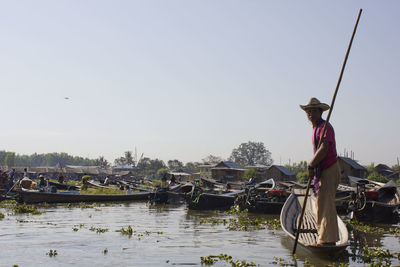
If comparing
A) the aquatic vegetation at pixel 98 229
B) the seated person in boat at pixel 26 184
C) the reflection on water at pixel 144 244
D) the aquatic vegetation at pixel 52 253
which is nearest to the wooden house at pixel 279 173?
the seated person in boat at pixel 26 184

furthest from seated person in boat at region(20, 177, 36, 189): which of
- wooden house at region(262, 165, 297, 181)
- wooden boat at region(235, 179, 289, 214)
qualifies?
wooden house at region(262, 165, 297, 181)

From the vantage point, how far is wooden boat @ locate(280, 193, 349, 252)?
7.07 meters

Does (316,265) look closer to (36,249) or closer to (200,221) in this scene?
(36,249)

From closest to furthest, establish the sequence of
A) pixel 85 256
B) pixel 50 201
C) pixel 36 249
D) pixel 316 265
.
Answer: pixel 316 265 < pixel 85 256 < pixel 36 249 < pixel 50 201

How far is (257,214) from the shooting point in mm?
17391

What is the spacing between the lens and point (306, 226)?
9.57m

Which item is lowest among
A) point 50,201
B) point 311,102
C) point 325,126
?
point 50,201

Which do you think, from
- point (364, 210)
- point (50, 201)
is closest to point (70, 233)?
point (364, 210)

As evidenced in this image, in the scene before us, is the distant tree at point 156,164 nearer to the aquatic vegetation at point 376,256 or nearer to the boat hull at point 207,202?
the boat hull at point 207,202

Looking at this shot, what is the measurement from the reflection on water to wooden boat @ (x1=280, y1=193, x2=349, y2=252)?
13.8 inches

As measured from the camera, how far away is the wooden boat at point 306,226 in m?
7.07

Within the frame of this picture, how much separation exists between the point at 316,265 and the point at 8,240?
7552 millimetres

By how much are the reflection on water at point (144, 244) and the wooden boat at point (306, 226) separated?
35 centimetres

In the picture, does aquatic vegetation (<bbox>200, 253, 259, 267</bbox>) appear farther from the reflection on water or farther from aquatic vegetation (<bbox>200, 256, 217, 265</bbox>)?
the reflection on water
